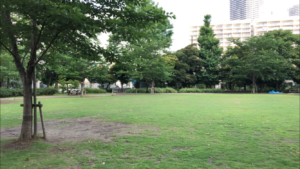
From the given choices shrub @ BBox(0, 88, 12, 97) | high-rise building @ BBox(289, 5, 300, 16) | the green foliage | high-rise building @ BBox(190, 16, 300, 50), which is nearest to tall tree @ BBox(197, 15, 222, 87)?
the green foliage

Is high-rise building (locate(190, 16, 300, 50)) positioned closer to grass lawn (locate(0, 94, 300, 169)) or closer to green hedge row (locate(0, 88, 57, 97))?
green hedge row (locate(0, 88, 57, 97))

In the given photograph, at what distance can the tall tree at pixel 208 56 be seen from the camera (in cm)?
4609

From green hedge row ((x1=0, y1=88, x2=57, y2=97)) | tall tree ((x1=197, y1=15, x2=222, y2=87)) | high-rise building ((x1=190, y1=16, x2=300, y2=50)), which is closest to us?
green hedge row ((x1=0, y1=88, x2=57, y2=97))

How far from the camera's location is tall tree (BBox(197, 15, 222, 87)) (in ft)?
151

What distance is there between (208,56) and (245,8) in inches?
6784

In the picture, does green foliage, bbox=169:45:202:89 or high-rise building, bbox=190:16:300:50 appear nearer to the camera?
green foliage, bbox=169:45:202:89

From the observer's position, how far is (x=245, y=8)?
188250 mm

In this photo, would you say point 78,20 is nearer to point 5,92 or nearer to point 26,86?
point 26,86

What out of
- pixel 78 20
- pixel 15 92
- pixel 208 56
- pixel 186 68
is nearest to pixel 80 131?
pixel 78 20

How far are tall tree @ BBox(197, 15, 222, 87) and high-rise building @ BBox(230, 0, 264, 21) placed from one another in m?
159

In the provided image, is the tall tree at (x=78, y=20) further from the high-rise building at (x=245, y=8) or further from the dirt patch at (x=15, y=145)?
the high-rise building at (x=245, y=8)

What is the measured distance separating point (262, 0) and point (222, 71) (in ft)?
582

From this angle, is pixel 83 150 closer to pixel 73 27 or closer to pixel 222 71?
pixel 73 27

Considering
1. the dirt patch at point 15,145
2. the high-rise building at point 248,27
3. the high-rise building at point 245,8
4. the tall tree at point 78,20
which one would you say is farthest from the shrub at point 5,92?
the high-rise building at point 245,8
